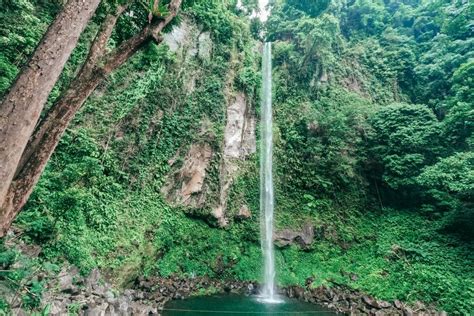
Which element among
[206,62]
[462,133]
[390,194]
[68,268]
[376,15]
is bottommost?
[68,268]

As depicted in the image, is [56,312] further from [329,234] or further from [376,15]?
[376,15]

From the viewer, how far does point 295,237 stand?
10945mm

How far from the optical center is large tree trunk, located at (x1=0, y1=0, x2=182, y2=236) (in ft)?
6.41

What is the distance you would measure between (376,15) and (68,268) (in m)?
19.2

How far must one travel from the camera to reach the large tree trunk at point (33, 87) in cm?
178

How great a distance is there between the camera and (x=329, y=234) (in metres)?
11.1

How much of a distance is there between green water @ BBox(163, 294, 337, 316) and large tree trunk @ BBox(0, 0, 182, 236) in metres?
5.74

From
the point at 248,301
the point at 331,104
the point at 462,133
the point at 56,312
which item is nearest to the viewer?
the point at 56,312

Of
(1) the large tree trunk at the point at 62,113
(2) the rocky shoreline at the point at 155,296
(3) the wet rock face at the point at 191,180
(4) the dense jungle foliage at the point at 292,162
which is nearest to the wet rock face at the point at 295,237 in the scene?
(4) the dense jungle foliage at the point at 292,162

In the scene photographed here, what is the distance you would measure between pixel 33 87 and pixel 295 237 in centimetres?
1035

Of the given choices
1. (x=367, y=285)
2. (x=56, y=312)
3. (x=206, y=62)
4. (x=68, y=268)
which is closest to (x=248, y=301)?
(x=367, y=285)

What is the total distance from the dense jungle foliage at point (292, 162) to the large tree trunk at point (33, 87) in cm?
254

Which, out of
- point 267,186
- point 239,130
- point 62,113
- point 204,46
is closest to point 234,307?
point 267,186

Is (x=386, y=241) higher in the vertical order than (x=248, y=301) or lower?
higher
